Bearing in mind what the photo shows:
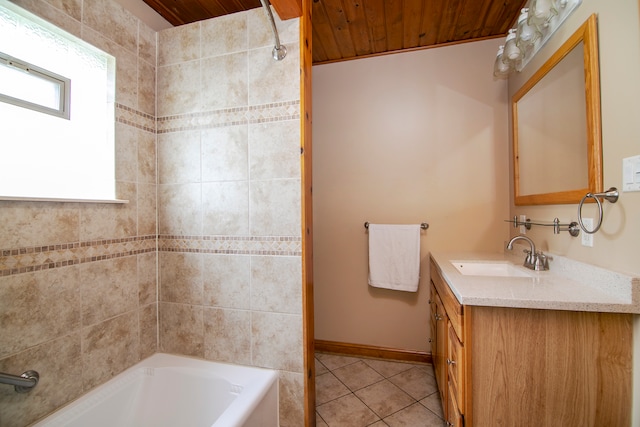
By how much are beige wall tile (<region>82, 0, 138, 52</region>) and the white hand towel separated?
1.91 meters

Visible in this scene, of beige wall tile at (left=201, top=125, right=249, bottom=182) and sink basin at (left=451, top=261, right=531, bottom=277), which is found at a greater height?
beige wall tile at (left=201, top=125, right=249, bottom=182)

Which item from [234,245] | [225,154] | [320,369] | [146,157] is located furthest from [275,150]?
[320,369]

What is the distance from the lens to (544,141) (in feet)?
4.78

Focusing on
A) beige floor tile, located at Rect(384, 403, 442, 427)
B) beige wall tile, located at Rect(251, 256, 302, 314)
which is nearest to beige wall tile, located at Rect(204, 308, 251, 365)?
beige wall tile, located at Rect(251, 256, 302, 314)

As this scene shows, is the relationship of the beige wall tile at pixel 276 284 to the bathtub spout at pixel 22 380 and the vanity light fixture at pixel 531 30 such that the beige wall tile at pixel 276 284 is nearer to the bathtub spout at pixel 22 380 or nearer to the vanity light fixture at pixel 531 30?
the bathtub spout at pixel 22 380

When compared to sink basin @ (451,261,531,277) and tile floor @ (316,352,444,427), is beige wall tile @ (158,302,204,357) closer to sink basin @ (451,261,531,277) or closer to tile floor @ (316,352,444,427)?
tile floor @ (316,352,444,427)

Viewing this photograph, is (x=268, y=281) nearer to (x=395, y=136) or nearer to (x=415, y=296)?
(x=415, y=296)

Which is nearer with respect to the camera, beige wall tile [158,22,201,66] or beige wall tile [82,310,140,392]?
beige wall tile [82,310,140,392]

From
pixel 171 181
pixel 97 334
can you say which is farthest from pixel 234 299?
pixel 171 181

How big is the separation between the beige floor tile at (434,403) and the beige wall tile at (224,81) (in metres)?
2.09

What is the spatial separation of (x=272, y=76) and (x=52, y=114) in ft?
3.18

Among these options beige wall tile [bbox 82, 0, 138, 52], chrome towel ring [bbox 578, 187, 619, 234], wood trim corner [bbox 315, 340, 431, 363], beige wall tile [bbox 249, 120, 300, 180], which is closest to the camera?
chrome towel ring [bbox 578, 187, 619, 234]

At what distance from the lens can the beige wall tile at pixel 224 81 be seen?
1.38m

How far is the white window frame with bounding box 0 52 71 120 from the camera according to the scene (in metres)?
0.97
